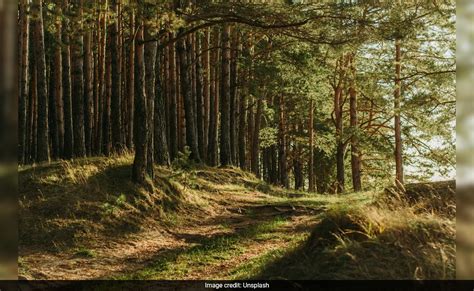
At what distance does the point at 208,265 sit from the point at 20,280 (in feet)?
9.40

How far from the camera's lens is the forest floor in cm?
518

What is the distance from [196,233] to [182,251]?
1.51 metres

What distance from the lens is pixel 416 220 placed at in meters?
5.46

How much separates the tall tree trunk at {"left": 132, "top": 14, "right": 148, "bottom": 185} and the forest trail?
162 centimetres

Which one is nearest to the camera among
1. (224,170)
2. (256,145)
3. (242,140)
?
(224,170)

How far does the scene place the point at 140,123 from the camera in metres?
11.0

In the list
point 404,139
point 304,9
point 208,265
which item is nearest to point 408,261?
point 208,265

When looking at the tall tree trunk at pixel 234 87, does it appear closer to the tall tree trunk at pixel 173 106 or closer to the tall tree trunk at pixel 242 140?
the tall tree trunk at pixel 242 140

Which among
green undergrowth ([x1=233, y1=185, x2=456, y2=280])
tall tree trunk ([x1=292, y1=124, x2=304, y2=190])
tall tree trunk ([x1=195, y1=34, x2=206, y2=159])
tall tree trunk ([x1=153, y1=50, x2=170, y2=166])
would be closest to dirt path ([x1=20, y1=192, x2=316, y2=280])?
green undergrowth ([x1=233, y1=185, x2=456, y2=280])

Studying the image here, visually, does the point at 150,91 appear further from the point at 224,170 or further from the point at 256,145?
the point at 256,145

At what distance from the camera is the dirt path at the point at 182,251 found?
7316 millimetres

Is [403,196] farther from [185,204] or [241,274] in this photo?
[185,204]

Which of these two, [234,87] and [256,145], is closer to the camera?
[234,87]

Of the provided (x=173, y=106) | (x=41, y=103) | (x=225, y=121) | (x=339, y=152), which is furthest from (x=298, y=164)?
(x=41, y=103)
